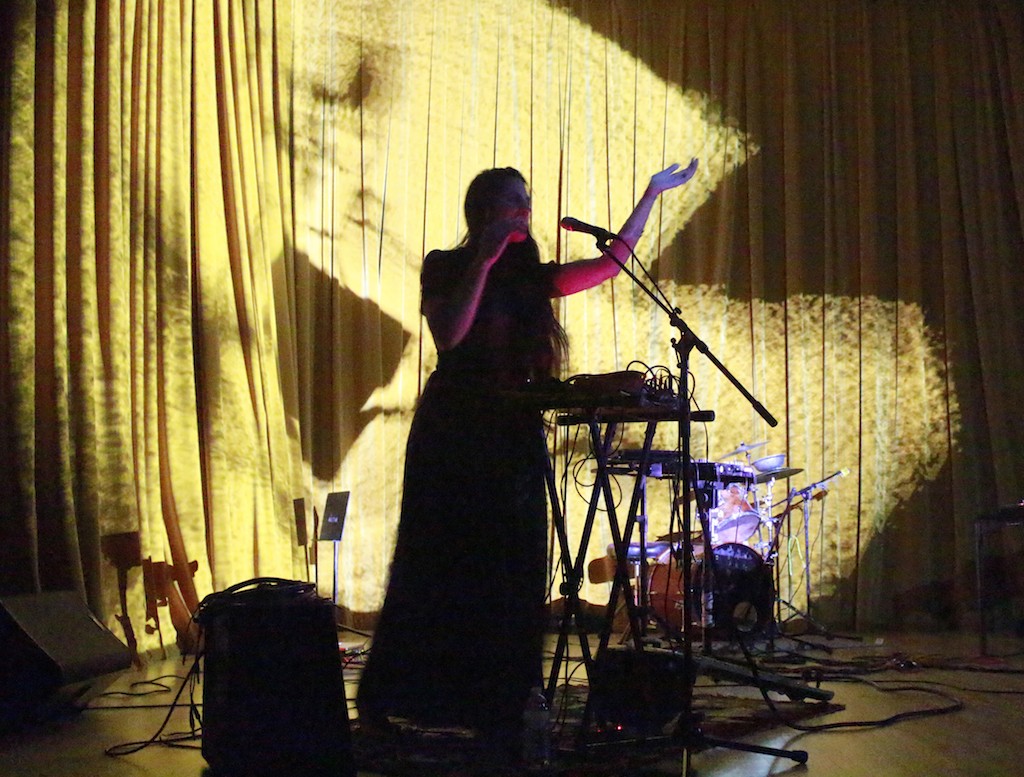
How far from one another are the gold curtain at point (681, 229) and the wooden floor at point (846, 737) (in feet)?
5.25

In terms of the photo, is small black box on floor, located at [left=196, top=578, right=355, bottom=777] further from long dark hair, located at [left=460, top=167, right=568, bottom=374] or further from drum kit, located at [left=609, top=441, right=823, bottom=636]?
drum kit, located at [left=609, top=441, right=823, bottom=636]

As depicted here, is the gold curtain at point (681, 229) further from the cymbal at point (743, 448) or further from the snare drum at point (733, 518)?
the snare drum at point (733, 518)

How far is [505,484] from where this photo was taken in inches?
91.5

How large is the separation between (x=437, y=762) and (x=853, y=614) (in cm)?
376

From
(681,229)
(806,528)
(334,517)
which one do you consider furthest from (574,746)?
(681,229)

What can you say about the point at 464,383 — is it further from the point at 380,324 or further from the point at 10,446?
the point at 380,324

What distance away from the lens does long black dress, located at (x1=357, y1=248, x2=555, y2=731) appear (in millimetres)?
2314

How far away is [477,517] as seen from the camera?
2.33 meters

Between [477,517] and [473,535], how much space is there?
0.14 ft

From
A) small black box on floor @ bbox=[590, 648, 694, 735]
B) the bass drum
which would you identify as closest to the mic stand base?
small black box on floor @ bbox=[590, 648, 694, 735]

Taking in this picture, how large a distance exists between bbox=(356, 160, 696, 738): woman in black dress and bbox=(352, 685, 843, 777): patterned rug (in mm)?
81

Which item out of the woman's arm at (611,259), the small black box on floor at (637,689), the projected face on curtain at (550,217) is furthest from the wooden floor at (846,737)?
the projected face on curtain at (550,217)

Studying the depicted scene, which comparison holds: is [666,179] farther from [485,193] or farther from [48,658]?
[48,658]

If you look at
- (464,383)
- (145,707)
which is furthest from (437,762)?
(145,707)
